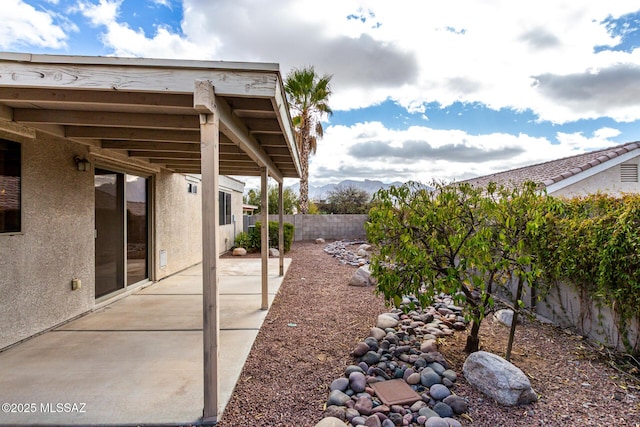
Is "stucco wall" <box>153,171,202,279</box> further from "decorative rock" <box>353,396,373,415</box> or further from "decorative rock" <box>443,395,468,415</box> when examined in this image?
"decorative rock" <box>443,395,468,415</box>

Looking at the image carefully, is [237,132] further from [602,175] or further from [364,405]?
[602,175]

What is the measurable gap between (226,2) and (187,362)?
19.6ft

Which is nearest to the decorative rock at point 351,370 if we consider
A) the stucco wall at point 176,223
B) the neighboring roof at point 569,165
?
the stucco wall at point 176,223

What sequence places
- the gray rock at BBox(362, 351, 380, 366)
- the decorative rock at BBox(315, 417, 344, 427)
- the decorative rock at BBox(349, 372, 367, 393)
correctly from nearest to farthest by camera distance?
1. the decorative rock at BBox(315, 417, 344, 427)
2. the decorative rock at BBox(349, 372, 367, 393)
3. the gray rock at BBox(362, 351, 380, 366)

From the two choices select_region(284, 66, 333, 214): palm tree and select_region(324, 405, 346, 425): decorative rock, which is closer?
select_region(324, 405, 346, 425): decorative rock

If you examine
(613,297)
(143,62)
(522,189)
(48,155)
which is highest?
(143,62)

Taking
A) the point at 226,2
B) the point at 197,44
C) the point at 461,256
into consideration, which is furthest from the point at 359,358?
the point at 197,44

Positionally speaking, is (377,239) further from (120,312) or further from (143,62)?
(120,312)

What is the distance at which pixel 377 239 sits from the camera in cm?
336

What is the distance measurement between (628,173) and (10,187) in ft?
46.2

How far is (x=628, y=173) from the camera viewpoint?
9.76m

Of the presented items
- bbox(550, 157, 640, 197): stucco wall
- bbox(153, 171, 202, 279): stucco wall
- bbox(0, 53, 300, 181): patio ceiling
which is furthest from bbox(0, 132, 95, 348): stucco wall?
bbox(550, 157, 640, 197): stucco wall

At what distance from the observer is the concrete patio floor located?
2.32 metres

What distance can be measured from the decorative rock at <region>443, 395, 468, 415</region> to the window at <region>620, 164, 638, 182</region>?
1109 centimetres
